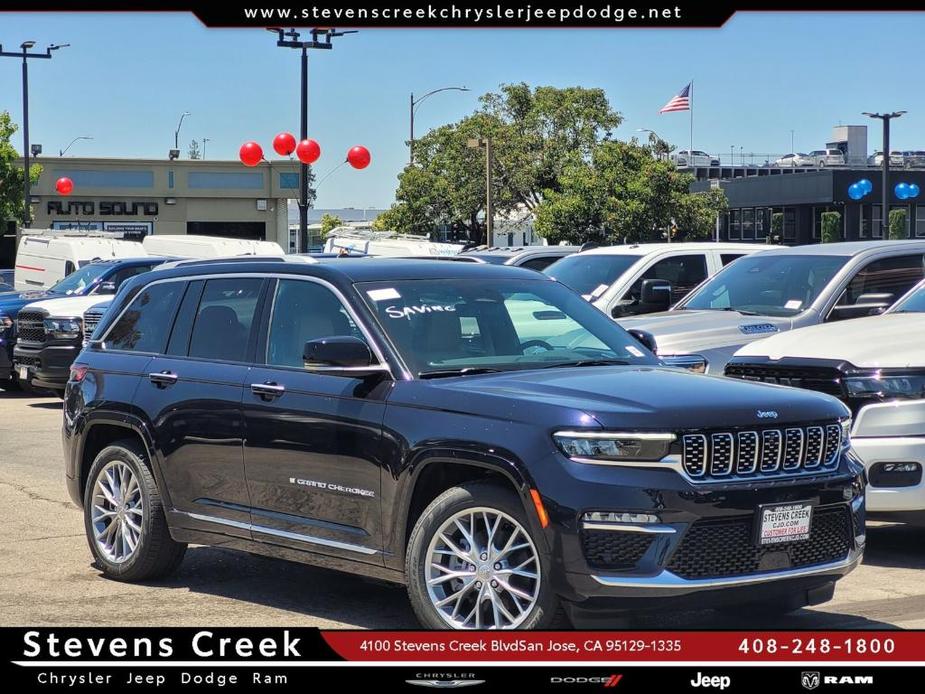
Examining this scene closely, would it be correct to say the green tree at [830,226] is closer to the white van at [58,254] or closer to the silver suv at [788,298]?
the white van at [58,254]

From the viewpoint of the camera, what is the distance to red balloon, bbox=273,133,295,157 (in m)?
29.4

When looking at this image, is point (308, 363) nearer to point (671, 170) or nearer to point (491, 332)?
point (491, 332)

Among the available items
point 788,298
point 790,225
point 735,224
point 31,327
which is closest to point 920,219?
point 790,225

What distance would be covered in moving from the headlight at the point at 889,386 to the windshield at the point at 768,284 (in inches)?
130

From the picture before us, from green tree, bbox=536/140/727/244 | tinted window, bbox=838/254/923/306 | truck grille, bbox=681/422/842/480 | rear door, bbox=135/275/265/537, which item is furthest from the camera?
green tree, bbox=536/140/727/244

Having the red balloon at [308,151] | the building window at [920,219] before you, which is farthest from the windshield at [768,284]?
the building window at [920,219]

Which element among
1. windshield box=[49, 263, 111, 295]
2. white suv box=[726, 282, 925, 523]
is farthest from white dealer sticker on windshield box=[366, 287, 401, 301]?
windshield box=[49, 263, 111, 295]

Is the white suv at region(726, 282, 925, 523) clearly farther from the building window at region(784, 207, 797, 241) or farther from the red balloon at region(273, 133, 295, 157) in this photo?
the building window at region(784, 207, 797, 241)

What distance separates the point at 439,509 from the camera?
6188mm

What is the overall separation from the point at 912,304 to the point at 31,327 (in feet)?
40.7

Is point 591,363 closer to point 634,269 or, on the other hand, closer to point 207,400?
point 207,400

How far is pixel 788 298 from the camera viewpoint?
12.1 m

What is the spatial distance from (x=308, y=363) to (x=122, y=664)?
1.57 metres

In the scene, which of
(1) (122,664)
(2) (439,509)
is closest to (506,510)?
(2) (439,509)
